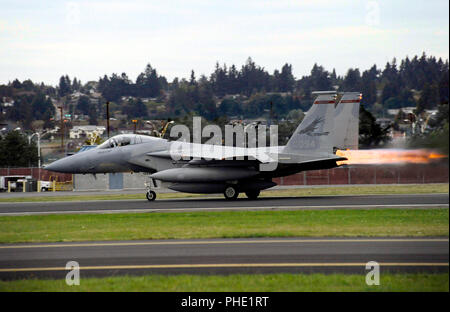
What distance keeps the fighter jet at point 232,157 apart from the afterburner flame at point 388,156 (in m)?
0.96

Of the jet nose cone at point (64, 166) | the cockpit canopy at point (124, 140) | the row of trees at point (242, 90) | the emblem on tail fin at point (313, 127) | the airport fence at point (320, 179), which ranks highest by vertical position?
the row of trees at point (242, 90)

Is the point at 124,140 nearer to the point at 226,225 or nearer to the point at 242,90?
the point at 226,225

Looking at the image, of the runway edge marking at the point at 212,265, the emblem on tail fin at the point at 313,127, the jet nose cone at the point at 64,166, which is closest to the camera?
the runway edge marking at the point at 212,265

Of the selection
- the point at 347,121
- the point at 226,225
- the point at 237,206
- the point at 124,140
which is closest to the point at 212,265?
the point at 226,225

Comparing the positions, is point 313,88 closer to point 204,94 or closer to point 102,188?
point 204,94

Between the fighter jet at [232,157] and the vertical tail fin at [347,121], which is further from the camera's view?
the fighter jet at [232,157]

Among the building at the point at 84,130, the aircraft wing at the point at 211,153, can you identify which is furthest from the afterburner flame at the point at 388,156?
the building at the point at 84,130

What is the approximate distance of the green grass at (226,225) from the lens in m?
17.5

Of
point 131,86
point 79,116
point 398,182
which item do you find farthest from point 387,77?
point 79,116

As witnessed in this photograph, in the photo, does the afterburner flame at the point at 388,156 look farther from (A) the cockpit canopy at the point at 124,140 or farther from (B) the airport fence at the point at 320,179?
(B) the airport fence at the point at 320,179

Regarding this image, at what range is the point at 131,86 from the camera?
82312mm

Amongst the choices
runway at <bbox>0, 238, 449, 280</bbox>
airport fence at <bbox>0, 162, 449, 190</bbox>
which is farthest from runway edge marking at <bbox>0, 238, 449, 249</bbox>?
airport fence at <bbox>0, 162, 449, 190</bbox>
